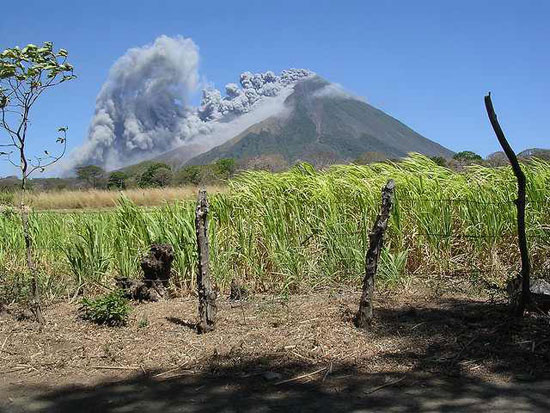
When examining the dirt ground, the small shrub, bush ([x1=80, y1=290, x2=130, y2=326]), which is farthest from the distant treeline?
the dirt ground

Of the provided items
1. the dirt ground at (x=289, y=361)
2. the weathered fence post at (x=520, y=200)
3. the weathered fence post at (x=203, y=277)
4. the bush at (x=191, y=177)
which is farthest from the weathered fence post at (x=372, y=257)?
the bush at (x=191, y=177)

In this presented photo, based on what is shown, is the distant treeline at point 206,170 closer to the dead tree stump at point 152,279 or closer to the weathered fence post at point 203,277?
the dead tree stump at point 152,279

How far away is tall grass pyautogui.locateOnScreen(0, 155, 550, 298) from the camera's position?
5.44 metres

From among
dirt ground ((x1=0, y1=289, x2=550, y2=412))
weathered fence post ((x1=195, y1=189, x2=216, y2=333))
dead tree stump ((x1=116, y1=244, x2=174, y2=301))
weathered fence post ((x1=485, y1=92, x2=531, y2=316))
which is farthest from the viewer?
dead tree stump ((x1=116, y1=244, x2=174, y2=301))

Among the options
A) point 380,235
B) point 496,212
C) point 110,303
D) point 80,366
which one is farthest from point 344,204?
point 80,366

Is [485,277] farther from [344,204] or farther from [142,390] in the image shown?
[142,390]

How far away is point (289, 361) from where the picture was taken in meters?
3.50

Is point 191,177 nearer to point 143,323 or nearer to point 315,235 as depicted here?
point 315,235

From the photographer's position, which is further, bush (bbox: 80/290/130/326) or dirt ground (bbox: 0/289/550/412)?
bush (bbox: 80/290/130/326)

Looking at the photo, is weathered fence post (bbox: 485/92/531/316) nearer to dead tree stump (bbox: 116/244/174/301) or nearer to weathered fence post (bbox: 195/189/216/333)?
weathered fence post (bbox: 195/189/216/333)

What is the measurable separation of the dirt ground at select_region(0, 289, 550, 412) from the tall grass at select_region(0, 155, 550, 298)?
813mm

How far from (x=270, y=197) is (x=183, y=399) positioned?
3.51 metres

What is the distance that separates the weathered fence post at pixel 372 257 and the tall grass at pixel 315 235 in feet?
3.47

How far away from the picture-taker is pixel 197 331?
13.3 ft
